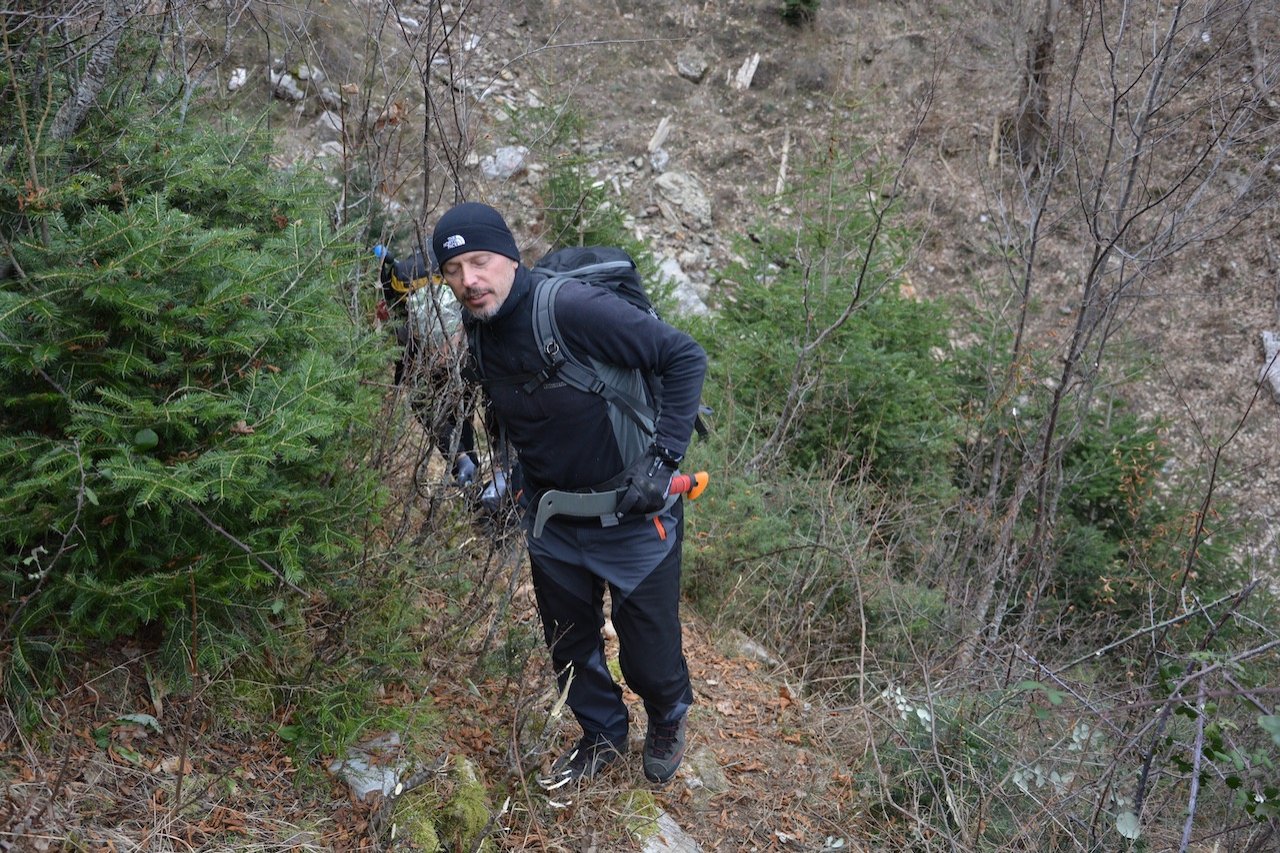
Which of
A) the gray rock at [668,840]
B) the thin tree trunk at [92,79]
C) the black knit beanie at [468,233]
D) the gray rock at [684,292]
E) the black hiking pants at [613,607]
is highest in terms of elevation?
the thin tree trunk at [92,79]

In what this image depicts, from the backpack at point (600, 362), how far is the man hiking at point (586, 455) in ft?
0.05

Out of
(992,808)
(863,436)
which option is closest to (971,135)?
(863,436)

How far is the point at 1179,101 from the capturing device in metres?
14.0

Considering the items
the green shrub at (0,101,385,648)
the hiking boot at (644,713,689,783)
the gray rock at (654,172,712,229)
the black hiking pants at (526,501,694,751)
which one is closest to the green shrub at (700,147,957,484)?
the hiking boot at (644,713,689,783)

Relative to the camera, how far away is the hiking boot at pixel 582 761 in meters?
3.60

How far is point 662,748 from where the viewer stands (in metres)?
3.76

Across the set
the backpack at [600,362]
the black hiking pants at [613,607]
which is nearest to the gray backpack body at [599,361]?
the backpack at [600,362]

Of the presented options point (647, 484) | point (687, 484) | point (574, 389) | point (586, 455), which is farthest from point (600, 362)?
point (687, 484)

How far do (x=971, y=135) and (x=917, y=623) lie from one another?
13.0m

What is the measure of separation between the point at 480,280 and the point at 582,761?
6.45 ft

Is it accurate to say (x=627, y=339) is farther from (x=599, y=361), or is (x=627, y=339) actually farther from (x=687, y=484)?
(x=687, y=484)

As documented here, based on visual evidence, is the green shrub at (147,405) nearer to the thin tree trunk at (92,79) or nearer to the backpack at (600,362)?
the thin tree trunk at (92,79)

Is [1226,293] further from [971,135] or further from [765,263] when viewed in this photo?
[765,263]

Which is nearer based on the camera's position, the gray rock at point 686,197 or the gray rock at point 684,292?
the gray rock at point 684,292
